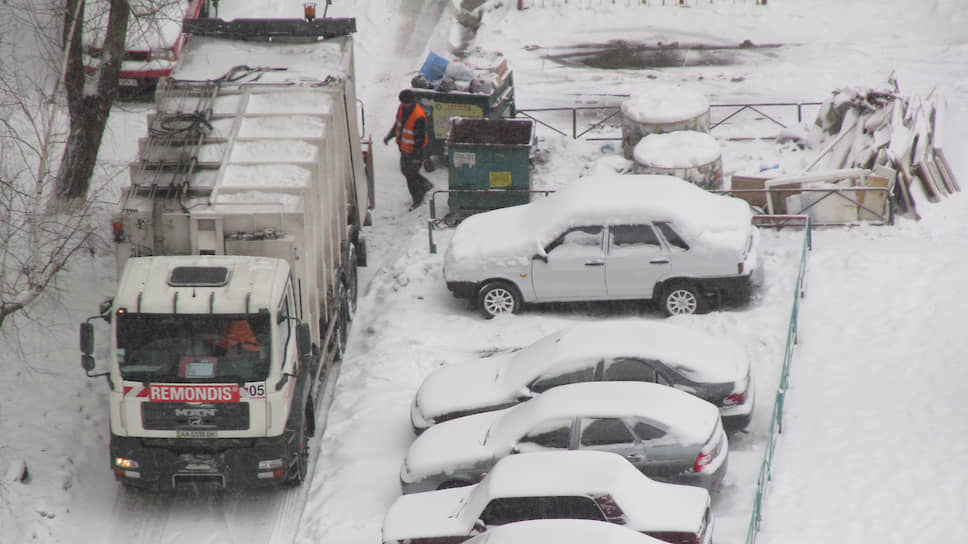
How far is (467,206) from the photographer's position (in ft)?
66.2

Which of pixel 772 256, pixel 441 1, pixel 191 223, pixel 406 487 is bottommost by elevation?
pixel 406 487

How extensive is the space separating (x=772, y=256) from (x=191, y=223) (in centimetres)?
890

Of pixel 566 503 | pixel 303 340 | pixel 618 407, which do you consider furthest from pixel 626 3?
pixel 566 503

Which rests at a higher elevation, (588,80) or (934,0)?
(934,0)

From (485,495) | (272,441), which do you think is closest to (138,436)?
(272,441)

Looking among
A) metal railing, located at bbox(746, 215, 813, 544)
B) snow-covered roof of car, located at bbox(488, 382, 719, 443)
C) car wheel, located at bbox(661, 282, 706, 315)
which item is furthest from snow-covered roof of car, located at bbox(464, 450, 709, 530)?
car wheel, located at bbox(661, 282, 706, 315)

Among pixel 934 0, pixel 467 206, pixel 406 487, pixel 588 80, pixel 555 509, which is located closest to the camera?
pixel 555 509

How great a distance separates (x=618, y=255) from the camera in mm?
16562

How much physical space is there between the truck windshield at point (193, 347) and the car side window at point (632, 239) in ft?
18.4

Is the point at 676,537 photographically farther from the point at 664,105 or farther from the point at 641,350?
the point at 664,105

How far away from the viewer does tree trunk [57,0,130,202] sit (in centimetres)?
1780

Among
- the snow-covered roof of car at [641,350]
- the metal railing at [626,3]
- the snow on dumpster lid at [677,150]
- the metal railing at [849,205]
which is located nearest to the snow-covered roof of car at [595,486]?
the snow-covered roof of car at [641,350]

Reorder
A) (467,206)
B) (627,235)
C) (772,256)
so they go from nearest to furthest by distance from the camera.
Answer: (627,235) → (772,256) → (467,206)

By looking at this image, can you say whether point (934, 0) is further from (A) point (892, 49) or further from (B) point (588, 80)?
(B) point (588, 80)
